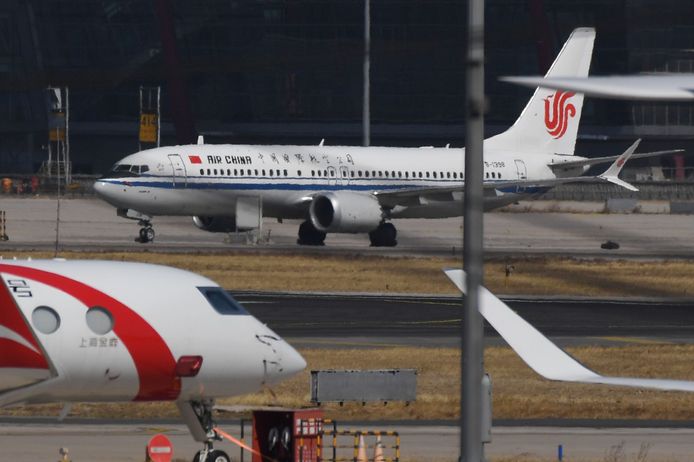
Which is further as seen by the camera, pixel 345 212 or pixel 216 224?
pixel 216 224

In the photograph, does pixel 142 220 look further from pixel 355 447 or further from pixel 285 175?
pixel 355 447

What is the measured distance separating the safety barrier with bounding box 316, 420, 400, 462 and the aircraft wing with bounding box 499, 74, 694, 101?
1137cm

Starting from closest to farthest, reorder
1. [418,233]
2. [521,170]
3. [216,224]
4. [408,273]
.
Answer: [408,273]
[216,224]
[521,170]
[418,233]

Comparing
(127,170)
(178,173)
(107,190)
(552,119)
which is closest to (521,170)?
(552,119)

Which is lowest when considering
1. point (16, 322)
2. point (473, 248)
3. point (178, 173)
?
point (16, 322)

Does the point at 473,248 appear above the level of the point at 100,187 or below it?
above

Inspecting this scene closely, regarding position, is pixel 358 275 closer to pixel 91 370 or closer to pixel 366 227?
pixel 366 227

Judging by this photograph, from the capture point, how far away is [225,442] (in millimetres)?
25125

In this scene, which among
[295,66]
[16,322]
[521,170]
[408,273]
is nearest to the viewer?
[16,322]

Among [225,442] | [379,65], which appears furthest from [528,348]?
[379,65]

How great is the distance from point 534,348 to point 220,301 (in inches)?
308

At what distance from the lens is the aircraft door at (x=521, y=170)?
229 feet

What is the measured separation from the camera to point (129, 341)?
62.0 ft

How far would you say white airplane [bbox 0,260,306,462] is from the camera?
727 inches
